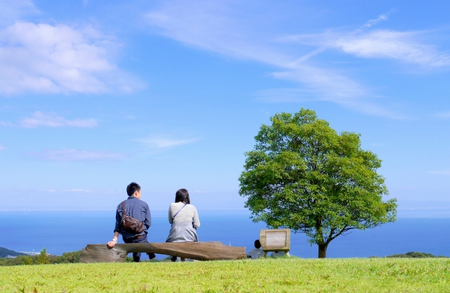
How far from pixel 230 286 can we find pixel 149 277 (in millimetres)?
2012

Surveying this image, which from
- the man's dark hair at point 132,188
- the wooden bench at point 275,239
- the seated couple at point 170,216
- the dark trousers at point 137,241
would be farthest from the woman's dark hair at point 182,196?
the wooden bench at point 275,239

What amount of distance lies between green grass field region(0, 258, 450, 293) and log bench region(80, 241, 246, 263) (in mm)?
2170

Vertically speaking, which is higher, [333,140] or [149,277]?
[333,140]

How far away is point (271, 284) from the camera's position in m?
7.95

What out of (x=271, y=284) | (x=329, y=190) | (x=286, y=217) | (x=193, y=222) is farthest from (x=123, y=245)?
(x=329, y=190)

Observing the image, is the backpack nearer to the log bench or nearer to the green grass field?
the log bench

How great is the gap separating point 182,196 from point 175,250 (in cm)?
163

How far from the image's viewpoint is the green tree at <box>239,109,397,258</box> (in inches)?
1067

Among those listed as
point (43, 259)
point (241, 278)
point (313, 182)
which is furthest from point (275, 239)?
point (43, 259)

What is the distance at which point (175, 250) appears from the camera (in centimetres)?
1312

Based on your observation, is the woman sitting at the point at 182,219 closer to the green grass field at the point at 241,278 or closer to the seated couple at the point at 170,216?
the seated couple at the point at 170,216

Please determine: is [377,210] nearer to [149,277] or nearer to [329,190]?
[329,190]

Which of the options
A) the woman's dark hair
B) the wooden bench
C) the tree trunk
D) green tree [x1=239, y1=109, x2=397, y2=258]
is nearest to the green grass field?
the woman's dark hair

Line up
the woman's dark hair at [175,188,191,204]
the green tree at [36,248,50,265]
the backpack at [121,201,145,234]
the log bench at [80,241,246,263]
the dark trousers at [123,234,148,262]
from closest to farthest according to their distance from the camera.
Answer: the backpack at [121,201,145,234] → the log bench at [80,241,246,263] → the dark trousers at [123,234,148,262] → the woman's dark hair at [175,188,191,204] → the green tree at [36,248,50,265]
